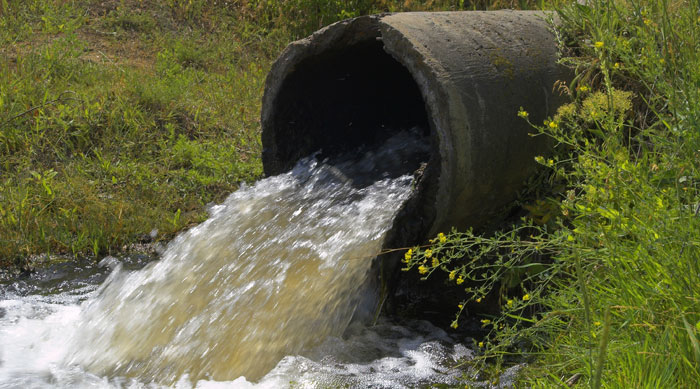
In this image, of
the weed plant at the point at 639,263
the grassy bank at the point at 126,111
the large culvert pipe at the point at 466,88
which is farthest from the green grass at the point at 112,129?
the weed plant at the point at 639,263

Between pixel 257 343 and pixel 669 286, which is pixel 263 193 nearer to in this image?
pixel 257 343

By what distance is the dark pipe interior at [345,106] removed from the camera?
176 inches

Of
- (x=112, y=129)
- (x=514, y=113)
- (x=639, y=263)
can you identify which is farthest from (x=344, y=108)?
(x=639, y=263)

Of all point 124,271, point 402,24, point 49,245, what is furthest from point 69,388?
point 402,24

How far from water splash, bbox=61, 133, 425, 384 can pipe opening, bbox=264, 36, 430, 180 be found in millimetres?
375

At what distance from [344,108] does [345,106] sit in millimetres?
15

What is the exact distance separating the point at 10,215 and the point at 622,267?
353 cm

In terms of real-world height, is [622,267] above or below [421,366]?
above

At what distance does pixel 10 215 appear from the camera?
4184 millimetres

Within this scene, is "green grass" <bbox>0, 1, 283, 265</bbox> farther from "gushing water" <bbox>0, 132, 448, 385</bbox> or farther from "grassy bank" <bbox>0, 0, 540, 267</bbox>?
"gushing water" <bbox>0, 132, 448, 385</bbox>

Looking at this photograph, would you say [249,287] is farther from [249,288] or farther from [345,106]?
[345,106]

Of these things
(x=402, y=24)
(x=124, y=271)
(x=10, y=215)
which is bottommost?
(x=124, y=271)

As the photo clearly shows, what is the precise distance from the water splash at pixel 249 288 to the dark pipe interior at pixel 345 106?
0.40m

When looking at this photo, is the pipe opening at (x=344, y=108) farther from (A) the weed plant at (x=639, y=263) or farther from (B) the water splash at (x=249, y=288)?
(A) the weed plant at (x=639, y=263)
